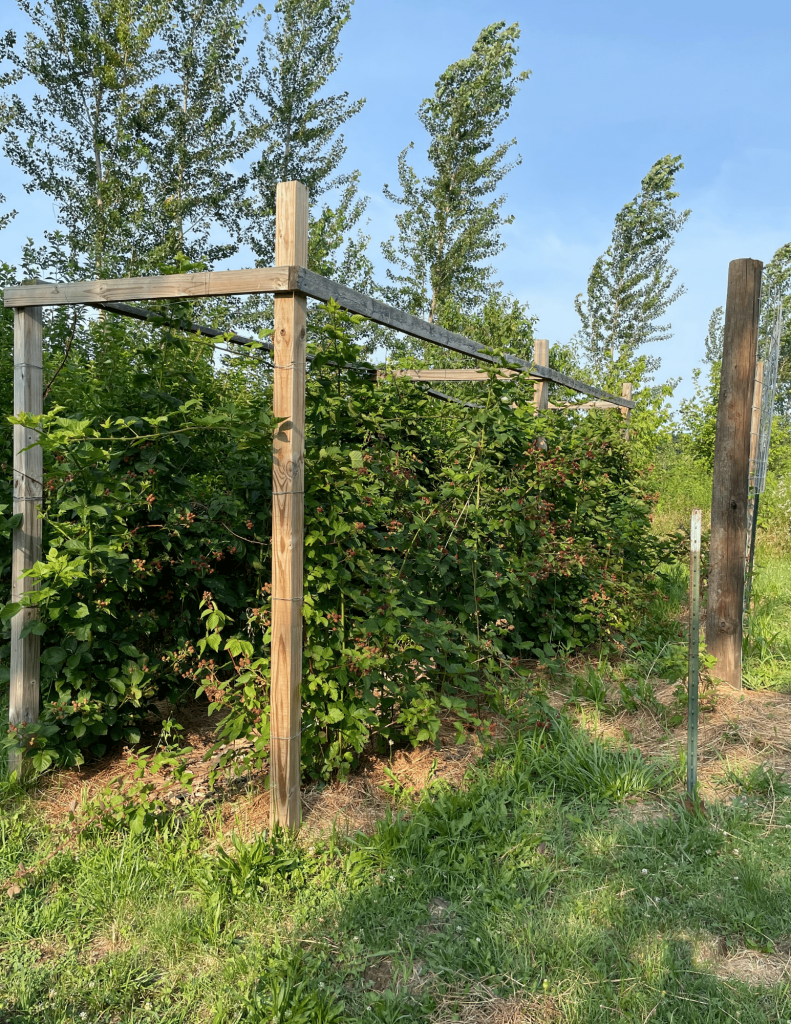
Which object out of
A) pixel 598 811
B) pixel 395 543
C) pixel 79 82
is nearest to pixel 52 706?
pixel 395 543

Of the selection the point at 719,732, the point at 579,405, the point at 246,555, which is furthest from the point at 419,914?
the point at 579,405

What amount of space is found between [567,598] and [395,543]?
2.10m

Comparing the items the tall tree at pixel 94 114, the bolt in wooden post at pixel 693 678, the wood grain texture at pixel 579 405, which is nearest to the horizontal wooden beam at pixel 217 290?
the bolt in wooden post at pixel 693 678

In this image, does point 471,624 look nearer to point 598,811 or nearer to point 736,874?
point 598,811

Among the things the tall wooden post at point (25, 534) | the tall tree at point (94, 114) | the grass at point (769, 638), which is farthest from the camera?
the tall tree at point (94, 114)

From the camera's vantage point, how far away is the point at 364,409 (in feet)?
11.0

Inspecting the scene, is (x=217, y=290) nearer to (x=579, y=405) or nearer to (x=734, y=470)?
(x=734, y=470)

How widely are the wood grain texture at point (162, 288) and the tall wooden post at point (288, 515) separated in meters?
0.08

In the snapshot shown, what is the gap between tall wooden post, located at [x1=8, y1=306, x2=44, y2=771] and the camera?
11.5 ft

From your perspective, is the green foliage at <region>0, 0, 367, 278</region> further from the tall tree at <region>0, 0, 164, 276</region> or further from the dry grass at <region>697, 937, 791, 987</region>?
the dry grass at <region>697, 937, 791, 987</region>

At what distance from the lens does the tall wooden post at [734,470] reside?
4.58 meters

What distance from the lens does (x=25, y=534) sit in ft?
11.6

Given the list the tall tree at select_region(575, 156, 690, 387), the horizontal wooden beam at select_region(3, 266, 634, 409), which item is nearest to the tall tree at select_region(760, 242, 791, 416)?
the tall tree at select_region(575, 156, 690, 387)

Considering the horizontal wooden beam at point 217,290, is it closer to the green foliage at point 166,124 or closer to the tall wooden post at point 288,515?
the tall wooden post at point 288,515
